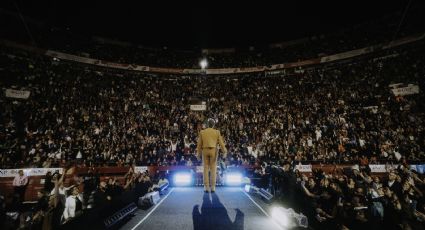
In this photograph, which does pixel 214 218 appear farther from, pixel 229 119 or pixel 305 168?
pixel 229 119

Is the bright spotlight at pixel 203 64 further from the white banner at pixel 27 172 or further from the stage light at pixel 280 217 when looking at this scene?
the stage light at pixel 280 217

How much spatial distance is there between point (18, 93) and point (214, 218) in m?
22.1

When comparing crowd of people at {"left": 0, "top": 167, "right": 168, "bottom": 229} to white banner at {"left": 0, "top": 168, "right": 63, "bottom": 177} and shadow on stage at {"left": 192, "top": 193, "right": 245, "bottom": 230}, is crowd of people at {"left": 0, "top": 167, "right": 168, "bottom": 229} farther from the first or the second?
white banner at {"left": 0, "top": 168, "right": 63, "bottom": 177}

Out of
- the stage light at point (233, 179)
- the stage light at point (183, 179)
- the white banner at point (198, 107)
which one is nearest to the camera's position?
the stage light at point (233, 179)

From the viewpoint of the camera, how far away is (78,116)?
21.4 metres

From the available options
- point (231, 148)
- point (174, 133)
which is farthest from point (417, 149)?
point (174, 133)

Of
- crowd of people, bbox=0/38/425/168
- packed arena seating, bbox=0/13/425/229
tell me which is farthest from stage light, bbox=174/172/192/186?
crowd of people, bbox=0/38/425/168

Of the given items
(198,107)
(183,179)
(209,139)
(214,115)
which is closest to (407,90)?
(214,115)

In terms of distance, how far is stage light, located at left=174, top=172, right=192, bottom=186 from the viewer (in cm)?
1453

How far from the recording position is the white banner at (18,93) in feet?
69.7

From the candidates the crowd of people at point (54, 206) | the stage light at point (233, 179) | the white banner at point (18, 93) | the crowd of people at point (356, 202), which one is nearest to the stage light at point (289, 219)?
the crowd of people at point (356, 202)

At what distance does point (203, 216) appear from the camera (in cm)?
696

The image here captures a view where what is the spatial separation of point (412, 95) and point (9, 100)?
3274 centimetres

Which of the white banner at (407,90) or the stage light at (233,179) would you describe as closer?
the stage light at (233,179)
